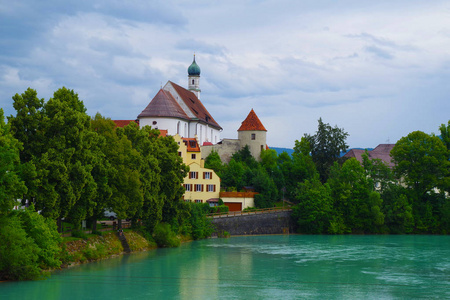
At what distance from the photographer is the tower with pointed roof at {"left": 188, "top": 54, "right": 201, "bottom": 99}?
114 metres

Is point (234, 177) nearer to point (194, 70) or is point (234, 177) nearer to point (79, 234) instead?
point (79, 234)

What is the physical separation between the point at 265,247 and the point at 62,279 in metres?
24.8

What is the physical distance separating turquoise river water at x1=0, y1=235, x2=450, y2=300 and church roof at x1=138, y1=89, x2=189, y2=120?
33878mm

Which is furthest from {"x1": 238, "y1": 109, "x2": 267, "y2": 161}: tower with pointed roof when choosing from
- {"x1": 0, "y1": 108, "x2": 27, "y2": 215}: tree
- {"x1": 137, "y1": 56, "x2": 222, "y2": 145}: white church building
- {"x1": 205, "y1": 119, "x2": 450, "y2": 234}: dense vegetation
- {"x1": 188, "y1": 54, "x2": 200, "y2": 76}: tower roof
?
{"x1": 0, "y1": 108, "x2": 27, "y2": 215}: tree

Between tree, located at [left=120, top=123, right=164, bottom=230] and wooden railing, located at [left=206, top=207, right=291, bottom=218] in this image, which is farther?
wooden railing, located at [left=206, top=207, right=291, bottom=218]

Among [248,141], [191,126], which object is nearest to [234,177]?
[248,141]

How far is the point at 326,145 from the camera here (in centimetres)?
8525

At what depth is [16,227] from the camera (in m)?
31.9

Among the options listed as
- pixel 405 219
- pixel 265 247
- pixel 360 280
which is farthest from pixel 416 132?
pixel 360 280

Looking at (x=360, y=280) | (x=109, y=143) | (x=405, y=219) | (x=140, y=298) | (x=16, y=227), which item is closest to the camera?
(x=140, y=298)

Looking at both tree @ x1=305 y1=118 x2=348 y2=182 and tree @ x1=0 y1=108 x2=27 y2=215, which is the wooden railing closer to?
Result: tree @ x1=305 y1=118 x2=348 y2=182

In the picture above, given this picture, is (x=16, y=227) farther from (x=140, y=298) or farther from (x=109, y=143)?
(x=109, y=143)

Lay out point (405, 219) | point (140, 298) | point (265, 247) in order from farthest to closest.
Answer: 1. point (405, 219)
2. point (265, 247)
3. point (140, 298)

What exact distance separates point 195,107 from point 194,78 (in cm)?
1909
